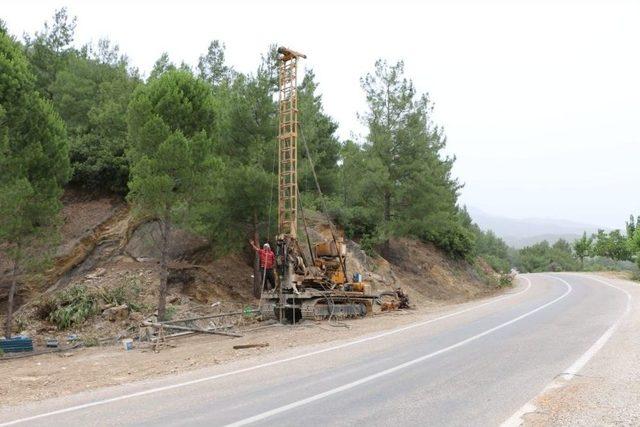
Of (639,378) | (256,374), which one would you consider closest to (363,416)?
(256,374)

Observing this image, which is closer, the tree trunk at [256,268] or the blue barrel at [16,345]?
the blue barrel at [16,345]

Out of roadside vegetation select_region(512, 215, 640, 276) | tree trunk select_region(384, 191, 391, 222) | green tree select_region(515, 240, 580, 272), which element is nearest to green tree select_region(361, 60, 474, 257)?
tree trunk select_region(384, 191, 391, 222)

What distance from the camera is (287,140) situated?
21.8 metres

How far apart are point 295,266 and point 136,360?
309 inches

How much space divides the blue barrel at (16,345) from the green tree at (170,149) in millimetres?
4123

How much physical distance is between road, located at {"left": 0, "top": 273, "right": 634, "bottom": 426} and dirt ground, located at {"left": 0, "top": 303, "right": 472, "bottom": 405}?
0.91 meters

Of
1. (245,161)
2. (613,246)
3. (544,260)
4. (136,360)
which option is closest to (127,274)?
(245,161)

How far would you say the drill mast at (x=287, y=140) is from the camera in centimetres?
2034

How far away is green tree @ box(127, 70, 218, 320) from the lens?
1753 centimetres

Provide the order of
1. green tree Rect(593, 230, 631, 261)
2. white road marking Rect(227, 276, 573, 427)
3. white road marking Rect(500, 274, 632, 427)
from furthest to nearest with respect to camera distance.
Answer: green tree Rect(593, 230, 631, 261) < white road marking Rect(227, 276, 573, 427) < white road marking Rect(500, 274, 632, 427)

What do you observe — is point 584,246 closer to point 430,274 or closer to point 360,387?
point 430,274

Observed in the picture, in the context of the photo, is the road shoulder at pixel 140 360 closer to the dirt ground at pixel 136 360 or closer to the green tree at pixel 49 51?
the dirt ground at pixel 136 360

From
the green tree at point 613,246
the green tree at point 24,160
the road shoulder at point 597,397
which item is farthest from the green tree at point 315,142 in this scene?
the green tree at point 613,246

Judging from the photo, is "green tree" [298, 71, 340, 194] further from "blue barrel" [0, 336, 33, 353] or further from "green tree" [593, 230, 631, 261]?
"green tree" [593, 230, 631, 261]
